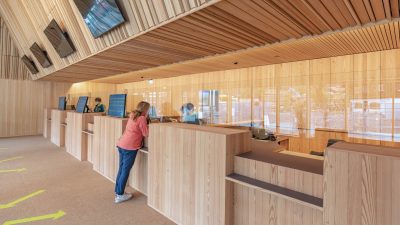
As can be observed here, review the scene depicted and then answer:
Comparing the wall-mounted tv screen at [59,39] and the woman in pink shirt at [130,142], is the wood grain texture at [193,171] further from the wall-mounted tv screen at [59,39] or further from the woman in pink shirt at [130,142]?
the wall-mounted tv screen at [59,39]

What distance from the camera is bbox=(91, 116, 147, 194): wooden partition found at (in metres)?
4.45

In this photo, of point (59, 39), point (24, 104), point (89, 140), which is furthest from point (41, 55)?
point (89, 140)

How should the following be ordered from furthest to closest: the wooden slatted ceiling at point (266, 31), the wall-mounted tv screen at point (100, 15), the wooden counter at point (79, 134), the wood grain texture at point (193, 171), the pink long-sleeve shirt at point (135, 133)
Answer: the wooden counter at point (79, 134) → the wall-mounted tv screen at point (100, 15) → the pink long-sleeve shirt at point (135, 133) → the wooden slatted ceiling at point (266, 31) → the wood grain texture at point (193, 171)

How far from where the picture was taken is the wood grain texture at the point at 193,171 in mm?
2713

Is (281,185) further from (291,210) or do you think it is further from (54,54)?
(54,54)

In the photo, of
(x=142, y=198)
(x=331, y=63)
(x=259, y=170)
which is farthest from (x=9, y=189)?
(x=331, y=63)

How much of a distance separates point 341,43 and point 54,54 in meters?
8.85

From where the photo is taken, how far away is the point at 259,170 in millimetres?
2523

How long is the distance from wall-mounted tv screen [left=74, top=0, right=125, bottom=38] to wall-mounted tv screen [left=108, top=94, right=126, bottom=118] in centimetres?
139

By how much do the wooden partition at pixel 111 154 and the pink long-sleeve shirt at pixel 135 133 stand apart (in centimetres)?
50

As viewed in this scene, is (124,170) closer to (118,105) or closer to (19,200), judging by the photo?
(118,105)

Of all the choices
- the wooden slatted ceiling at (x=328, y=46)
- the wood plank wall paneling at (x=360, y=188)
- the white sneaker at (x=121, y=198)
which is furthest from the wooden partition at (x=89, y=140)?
the wood plank wall paneling at (x=360, y=188)

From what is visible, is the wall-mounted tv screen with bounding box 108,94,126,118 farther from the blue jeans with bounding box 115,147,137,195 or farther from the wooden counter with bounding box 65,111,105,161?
the wooden counter with bounding box 65,111,105,161

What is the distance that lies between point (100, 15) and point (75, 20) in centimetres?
195
